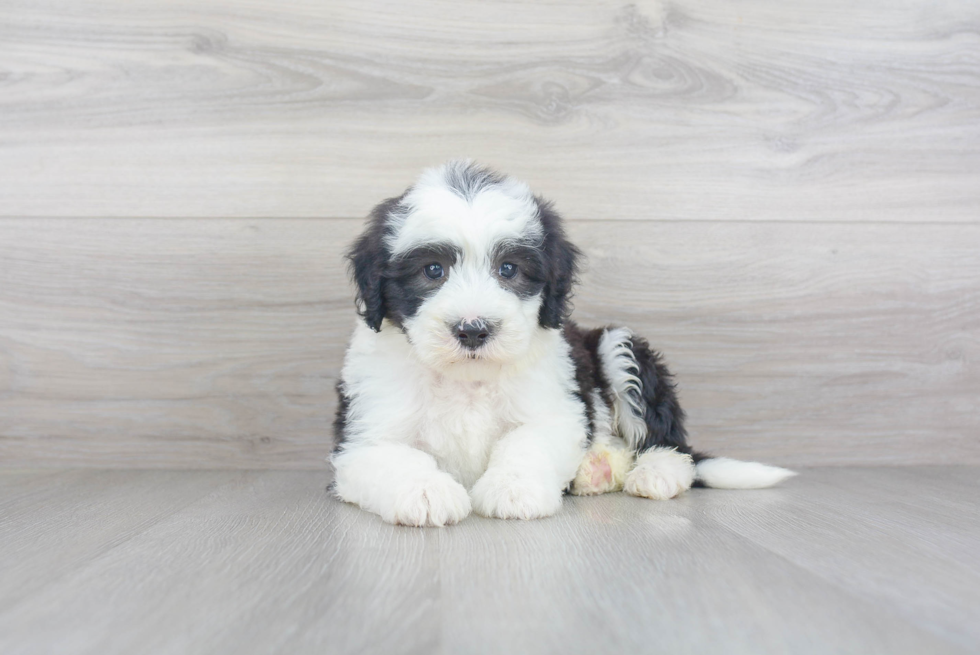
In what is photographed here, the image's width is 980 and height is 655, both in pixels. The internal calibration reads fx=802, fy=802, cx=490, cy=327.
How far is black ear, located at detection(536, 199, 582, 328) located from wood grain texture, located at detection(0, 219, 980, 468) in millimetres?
633

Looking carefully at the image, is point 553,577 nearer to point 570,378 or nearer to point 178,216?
point 570,378

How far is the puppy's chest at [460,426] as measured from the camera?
2.01 metres

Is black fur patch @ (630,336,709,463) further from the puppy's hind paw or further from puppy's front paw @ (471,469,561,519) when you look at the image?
puppy's front paw @ (471,469,561,519)

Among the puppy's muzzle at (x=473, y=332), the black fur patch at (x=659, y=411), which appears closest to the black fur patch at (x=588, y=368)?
the black fur patch at (x=659, y=411)

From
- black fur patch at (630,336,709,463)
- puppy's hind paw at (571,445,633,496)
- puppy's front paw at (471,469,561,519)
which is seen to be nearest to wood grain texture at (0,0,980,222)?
black fur patch at (630,336,709,463)

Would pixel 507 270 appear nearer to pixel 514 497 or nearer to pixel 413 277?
pixel 413 277

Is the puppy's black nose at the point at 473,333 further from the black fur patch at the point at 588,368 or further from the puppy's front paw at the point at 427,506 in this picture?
the black fur patch at the point at 588,368

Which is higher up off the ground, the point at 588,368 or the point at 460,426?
the point at 588,368

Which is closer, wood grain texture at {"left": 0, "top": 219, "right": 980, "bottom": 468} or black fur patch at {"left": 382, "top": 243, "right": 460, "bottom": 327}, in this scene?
black fur patch at {"left": 382, "top": 243, "right": 460, "bottom": 327}

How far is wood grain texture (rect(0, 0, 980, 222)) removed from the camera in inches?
104

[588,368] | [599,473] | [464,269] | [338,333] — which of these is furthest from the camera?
[338,333]

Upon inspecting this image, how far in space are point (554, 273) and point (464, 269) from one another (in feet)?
0.82

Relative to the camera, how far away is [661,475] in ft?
6.90

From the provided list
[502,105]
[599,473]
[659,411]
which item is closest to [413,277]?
[599,473]
